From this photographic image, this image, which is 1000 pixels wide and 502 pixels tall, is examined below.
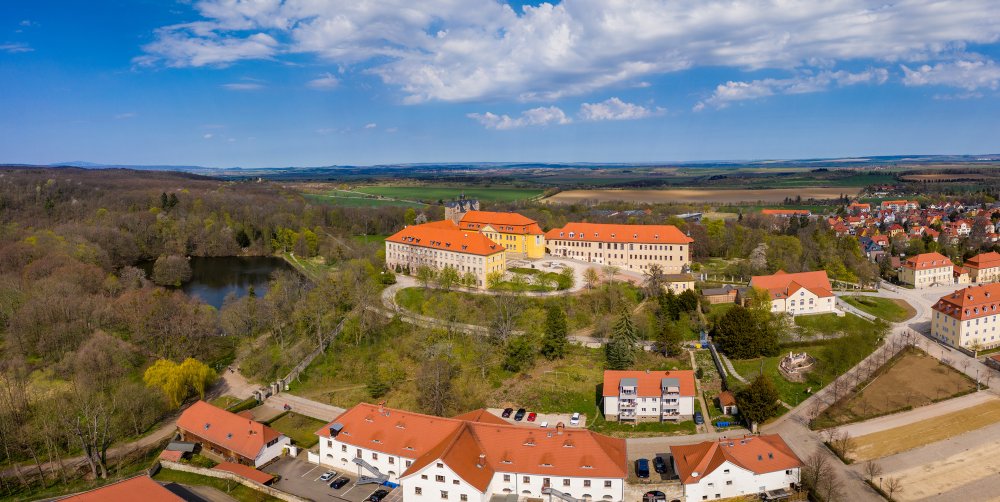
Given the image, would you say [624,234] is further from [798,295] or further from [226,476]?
[226,476]

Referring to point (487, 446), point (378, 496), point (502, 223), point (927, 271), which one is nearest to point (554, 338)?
point (487, 446)

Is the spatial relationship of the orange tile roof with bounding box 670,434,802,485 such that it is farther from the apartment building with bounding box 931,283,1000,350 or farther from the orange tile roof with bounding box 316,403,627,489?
the apartment building with bounding box 931,283,1000,350

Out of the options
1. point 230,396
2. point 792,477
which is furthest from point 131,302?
point 792,477

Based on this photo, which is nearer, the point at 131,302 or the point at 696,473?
the point at 696,473

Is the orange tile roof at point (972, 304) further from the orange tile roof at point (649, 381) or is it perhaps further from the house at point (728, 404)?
the orange tile roof at point (649, 381)

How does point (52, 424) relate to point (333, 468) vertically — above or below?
above

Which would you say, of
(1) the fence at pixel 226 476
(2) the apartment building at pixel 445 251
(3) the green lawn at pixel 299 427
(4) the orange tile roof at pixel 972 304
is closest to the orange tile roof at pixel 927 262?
(4) the orange tile roof at pixel 972 304

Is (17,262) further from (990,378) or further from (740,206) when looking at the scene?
(740,206)
